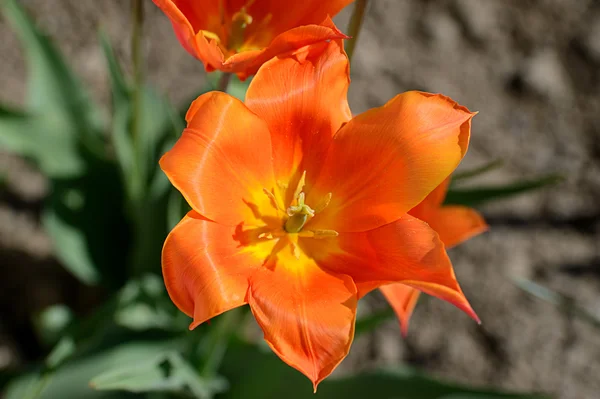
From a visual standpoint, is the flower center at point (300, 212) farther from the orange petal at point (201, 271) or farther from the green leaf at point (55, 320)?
the green leaf at point (55, 320)

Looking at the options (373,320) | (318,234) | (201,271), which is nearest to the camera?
(201,271)

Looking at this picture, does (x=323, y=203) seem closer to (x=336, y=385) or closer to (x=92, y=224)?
(x=336, y=385)

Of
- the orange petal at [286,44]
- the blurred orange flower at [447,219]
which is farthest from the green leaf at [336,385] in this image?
the orange petal at [286,44]

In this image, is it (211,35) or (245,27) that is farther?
(245,27)

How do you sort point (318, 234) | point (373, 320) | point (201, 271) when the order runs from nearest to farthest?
point (201, 271), point (318, 234), point (373, 320)

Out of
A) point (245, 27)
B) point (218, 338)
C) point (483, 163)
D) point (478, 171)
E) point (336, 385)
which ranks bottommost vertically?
point (483, 163)

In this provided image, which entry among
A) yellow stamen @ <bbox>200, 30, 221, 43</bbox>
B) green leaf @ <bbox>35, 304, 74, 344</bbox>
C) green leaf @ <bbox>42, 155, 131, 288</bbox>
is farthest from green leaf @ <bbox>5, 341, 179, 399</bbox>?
yellow stamen @ <bbox>200, 30, 221, 43</bbox>

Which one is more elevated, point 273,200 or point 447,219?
point 273,200

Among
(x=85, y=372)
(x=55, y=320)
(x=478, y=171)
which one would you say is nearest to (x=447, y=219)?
(x=478, y=171)

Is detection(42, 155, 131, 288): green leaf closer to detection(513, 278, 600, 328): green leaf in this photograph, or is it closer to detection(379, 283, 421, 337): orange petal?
detection(379, 283, 421, 337): orange petal
